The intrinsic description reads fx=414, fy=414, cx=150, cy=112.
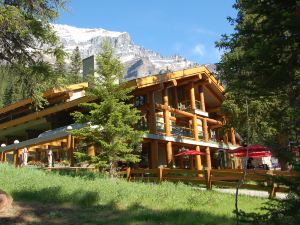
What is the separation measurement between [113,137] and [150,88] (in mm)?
6633

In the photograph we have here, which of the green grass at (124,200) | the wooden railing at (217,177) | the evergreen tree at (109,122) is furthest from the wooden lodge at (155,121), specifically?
the green grass at (124,200)

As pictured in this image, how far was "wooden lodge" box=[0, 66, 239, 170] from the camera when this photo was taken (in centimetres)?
2638

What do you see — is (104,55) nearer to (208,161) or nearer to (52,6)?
(52,6)

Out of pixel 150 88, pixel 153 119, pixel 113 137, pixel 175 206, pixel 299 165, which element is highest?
pixel 150 88

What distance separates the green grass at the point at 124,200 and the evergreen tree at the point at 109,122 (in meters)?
4.18

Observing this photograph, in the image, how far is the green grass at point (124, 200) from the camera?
10227 millimetres

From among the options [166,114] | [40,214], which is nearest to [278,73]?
[40,214]

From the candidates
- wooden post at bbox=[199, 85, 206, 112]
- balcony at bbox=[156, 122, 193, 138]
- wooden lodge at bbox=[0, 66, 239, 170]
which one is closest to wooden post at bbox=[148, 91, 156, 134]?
wooden lodge at bbox=[0, 66, 239, 170]

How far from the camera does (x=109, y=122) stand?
786 inches

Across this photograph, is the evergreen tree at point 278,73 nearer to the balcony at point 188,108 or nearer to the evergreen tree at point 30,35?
the evergreen tree at point 30,35

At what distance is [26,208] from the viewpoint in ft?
36.2

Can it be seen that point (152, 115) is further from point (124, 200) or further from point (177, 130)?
point (124, 200)


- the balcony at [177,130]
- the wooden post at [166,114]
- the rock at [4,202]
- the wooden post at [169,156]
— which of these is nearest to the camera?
the rock at [4,202]

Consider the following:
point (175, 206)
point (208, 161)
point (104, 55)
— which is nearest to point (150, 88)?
point (104, 55)
